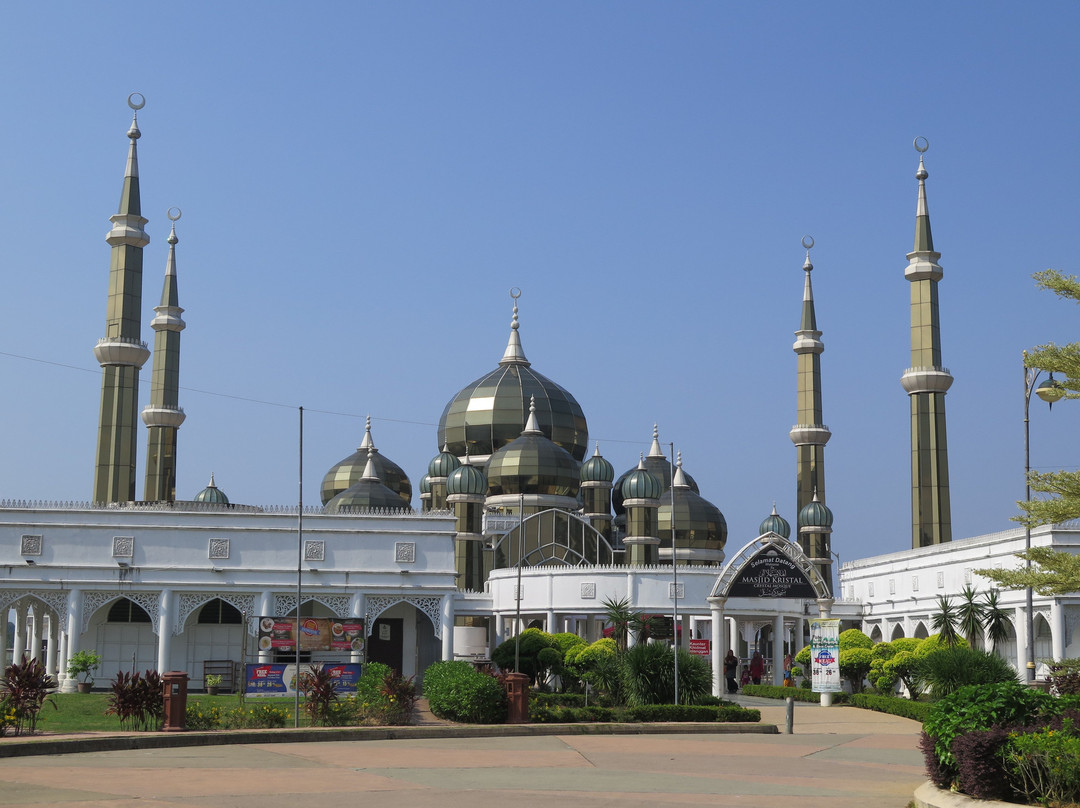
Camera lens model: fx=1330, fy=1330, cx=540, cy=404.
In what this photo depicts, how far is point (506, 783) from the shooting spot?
52.6 feet

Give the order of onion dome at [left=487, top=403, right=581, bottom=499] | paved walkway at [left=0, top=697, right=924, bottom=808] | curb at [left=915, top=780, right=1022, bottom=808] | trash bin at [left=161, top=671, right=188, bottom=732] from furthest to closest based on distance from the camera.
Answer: onion dome at [left=487, top=403, right=581, bottom=499] → trash bin at [left=161, top=671, right=188, bottom=732] → paved walkway at [left=0, top=697, right=924, bottom=808] → curb at [left=915, top=780, right=1022, bottom=808]

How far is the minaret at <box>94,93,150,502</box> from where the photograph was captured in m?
52.4

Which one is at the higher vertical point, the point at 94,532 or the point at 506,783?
the point at 94,532

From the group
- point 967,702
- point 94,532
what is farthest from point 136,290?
point 967,702

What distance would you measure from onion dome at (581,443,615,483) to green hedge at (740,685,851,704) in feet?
86.4

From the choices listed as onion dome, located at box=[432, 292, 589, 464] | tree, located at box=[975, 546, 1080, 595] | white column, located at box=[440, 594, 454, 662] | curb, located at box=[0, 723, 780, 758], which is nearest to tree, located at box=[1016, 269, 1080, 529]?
tree, located at box=[975, 546, 1080, 595]

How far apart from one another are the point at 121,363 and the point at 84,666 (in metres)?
14.9

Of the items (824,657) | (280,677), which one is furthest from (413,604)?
(280,677)

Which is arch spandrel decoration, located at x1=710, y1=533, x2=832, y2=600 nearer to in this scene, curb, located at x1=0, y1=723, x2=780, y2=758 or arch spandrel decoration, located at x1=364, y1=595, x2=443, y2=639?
arch spandrel decoration, located at x1=364, y1=595, x2=443, y2=639

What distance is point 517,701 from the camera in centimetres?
2548

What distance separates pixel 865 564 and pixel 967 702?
4614 cm

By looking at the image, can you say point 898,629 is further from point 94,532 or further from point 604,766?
point 604,766

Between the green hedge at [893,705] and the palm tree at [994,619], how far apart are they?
775 cm

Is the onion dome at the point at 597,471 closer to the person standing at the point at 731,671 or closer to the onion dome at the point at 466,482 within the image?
the onion dome at the point at 466,482
